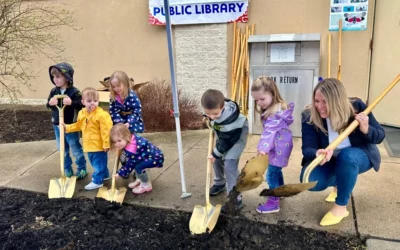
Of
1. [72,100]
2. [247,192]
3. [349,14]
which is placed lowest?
[247,192]

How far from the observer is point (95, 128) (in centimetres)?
392

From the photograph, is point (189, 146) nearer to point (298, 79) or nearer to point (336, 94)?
point (298, 79)

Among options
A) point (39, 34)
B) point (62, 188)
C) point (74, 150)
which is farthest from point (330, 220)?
point (39, 34)

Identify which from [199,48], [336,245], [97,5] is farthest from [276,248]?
[97,5]

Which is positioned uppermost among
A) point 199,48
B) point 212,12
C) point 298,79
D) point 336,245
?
point 212,12

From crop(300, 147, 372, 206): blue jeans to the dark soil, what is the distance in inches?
14.8

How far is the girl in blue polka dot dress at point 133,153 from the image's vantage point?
3566 mm

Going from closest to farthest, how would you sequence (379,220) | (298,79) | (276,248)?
(276,248)
(379,220)
(298,79)

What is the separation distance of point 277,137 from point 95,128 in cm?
188

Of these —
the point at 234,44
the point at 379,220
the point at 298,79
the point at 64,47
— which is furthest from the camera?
the point at 64,47

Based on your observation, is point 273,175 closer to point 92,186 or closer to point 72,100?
point 92,186

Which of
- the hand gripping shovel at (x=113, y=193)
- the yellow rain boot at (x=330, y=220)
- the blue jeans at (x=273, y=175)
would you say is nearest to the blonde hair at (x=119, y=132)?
the hand gripping shovel at (x=113, y=193)

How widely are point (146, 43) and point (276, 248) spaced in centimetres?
525

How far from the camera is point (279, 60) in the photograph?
206 inches
